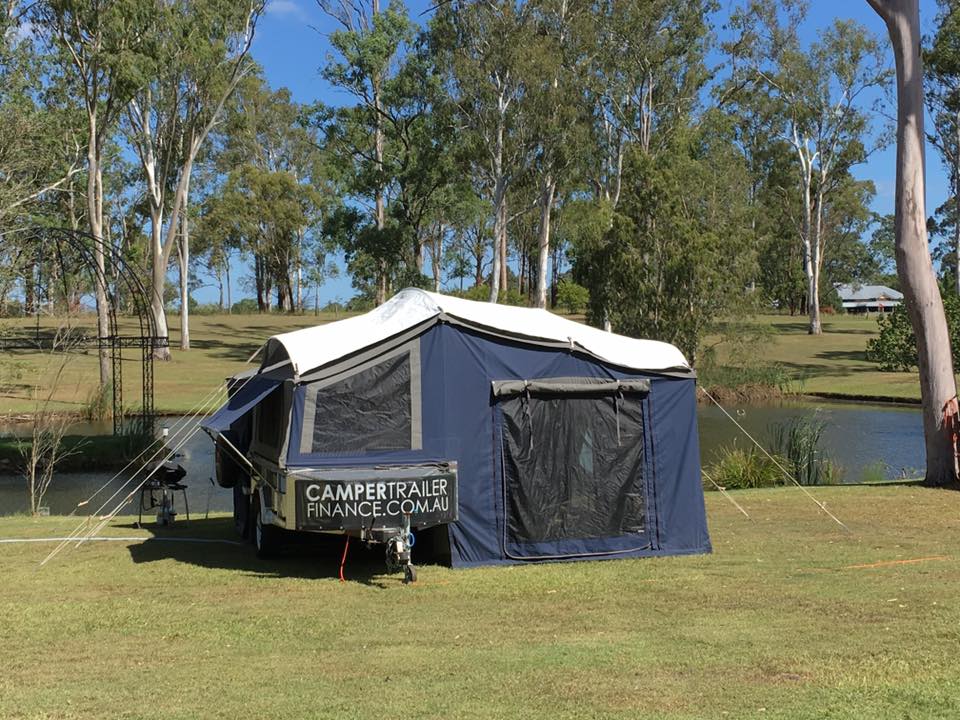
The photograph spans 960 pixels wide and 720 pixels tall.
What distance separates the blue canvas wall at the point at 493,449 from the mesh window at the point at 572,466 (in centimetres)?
11

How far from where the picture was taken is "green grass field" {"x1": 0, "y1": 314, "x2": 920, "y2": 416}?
36.4 metres

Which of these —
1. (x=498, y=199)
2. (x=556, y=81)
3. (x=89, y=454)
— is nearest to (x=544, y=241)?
(x=498, y=199)

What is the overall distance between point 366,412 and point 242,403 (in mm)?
1451

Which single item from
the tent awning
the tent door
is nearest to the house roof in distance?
the tent door

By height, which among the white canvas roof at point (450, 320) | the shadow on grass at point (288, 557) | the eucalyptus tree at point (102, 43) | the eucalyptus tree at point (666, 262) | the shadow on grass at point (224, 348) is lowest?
the shadow on grass at point (288, 557)

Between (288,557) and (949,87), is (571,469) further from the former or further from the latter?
(949,87)

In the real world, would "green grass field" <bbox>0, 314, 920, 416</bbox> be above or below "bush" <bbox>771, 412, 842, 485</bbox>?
above

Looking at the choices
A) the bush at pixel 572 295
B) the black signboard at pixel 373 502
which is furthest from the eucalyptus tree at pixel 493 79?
the black signboard at pixel 373 502

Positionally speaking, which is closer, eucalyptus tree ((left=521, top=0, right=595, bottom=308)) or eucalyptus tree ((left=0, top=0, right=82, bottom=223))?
eucalyptus tree ((left=0, top=0, right=82, bottom=223))

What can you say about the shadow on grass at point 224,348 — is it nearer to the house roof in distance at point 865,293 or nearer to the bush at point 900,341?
the bush at point 900,341

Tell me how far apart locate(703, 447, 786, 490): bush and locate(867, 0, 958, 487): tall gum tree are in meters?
2.62

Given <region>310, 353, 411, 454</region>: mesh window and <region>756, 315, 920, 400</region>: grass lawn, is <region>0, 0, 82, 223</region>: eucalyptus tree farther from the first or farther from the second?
<region>756, 315, 920, 400</region>: grass lawn

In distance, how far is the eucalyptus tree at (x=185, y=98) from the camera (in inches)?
Answer: 1711

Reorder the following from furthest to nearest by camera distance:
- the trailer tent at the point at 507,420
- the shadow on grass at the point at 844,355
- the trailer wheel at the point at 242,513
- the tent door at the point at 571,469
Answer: the shadow on grass at the point at 844,355
the trailer wheel at the point at 242,513
the tent door at the point at 571,469
the trailer tent at the point at 507,420
